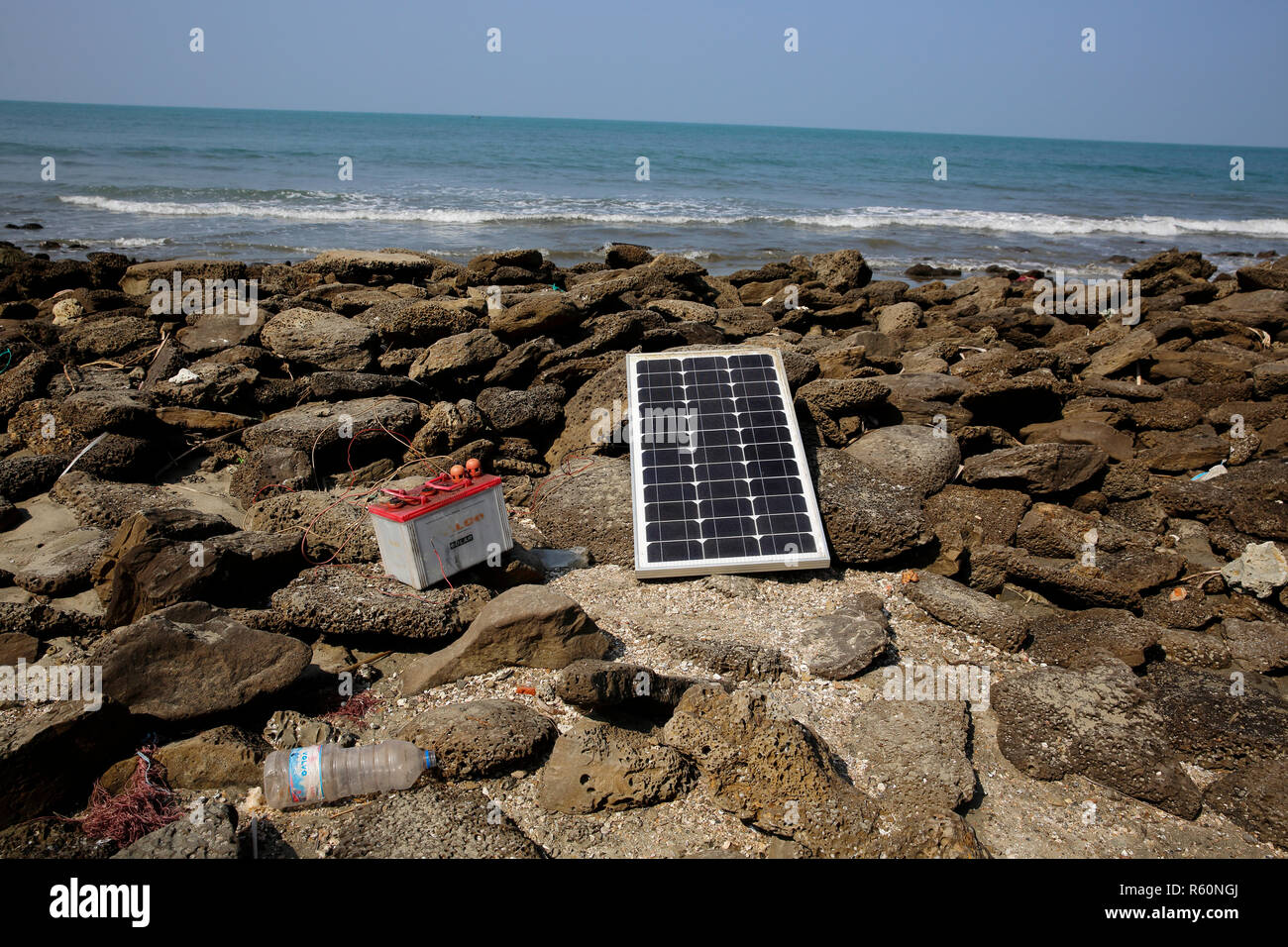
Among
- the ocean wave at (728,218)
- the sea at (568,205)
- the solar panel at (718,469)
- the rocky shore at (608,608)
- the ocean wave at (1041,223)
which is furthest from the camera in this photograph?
the ocean wave at (1041,223)

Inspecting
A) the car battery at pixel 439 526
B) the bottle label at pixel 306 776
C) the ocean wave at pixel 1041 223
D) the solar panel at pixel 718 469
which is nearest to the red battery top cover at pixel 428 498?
the car battery at pixel 439 526

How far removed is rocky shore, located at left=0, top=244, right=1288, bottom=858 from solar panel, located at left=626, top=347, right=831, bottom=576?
0.64 feet

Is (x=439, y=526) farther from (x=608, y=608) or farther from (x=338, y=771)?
(x=338, y=771)

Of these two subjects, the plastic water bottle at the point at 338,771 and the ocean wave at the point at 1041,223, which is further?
the ocean wave at the point at 1041,223

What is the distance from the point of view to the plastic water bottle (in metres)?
3.07

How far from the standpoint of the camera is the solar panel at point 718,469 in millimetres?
4559

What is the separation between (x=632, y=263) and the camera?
12.7m

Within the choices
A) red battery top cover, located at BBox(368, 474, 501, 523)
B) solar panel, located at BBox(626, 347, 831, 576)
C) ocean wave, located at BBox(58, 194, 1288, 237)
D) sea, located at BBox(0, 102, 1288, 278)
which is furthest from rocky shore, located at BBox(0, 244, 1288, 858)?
ocean wave, located at BBox(58, 194, 1288, 237)

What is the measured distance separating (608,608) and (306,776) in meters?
1.75

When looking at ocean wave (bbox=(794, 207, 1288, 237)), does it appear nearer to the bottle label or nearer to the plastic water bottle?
the plastic water bottle

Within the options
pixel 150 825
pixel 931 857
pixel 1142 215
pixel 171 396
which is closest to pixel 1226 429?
pixel 931 857

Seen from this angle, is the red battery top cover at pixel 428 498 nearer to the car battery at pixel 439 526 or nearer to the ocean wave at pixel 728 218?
the car battery at pixel 439 526

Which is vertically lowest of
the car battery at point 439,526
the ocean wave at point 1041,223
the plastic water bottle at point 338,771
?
the plastic water bottle at point 338,771
